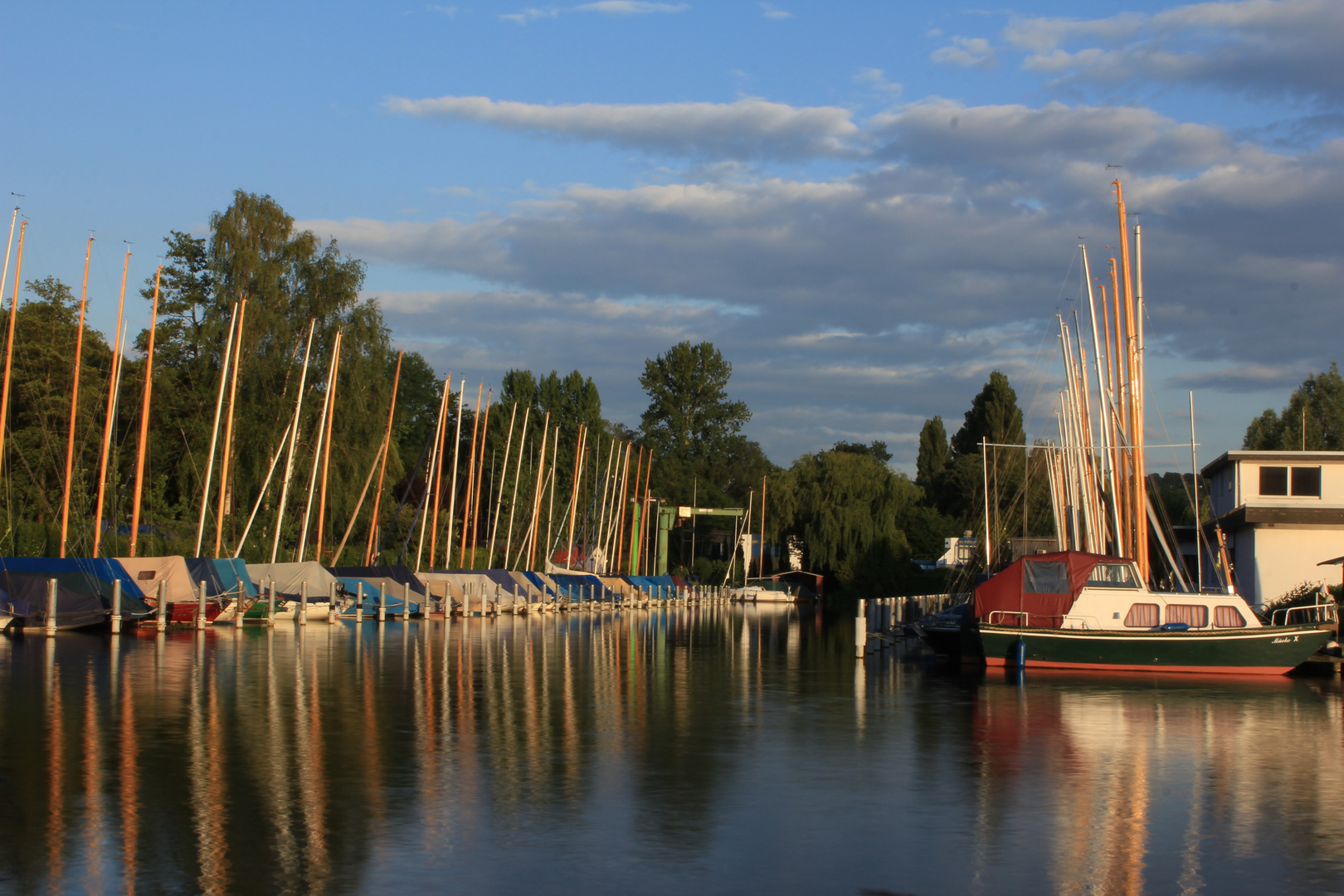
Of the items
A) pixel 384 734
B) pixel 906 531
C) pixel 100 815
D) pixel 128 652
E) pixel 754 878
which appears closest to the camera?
pixel 754 878

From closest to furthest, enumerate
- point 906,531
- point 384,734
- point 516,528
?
point 384,734
point 516,528
point 906,531

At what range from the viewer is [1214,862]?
10852 millimetres

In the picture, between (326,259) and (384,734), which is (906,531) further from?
(384,734)

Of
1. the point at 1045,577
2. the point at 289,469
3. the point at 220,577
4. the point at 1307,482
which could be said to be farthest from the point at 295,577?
the point at 1307,482

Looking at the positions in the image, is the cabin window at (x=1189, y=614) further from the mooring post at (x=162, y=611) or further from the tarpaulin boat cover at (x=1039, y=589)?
the mooring post at (x=162, y=611)

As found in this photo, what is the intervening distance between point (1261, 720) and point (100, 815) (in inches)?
706

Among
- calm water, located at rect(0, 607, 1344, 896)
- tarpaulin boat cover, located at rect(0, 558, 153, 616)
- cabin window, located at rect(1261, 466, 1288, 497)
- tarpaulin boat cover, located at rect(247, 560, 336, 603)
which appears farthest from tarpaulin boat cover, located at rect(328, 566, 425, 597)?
cabin window, located at rect(1261, 466, 1288, 497)

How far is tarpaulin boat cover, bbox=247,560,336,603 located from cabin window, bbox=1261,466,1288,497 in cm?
3271

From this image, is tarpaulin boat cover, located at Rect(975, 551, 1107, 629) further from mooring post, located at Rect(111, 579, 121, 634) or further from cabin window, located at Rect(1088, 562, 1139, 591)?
mooring post, located at Rect(111, 579, 121, 634)

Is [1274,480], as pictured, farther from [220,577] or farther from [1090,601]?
[220,577]

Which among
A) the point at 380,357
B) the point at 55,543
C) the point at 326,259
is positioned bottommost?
the point at 55,543

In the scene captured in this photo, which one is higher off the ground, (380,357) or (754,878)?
(380,357)

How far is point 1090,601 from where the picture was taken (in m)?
30.5

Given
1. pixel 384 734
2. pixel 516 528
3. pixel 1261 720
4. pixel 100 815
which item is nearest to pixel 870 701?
pixel 1261 720
